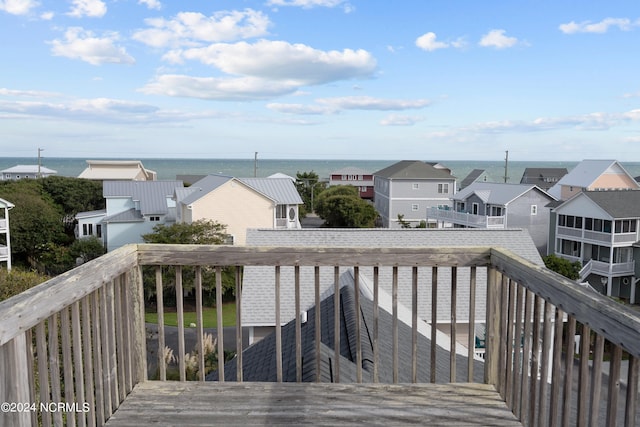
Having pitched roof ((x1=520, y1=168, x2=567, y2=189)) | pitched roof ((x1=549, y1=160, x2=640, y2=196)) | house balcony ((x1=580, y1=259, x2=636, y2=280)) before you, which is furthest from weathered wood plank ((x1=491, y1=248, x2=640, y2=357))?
pitched roof ((x1=520, y1=168, x2=567, y2=189))

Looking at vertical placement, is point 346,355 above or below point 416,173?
below

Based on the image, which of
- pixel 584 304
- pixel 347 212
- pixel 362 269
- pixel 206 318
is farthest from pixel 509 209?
pixel 584 304

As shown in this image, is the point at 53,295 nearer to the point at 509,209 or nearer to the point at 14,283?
the point at 14,283

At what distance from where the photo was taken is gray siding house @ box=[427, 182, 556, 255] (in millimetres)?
34219

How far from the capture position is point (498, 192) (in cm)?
3553

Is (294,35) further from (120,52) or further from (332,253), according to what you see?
(332,253)

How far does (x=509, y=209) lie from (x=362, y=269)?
24.9 m

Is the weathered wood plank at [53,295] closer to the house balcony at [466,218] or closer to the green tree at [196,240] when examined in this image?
the green tree at [196,240]

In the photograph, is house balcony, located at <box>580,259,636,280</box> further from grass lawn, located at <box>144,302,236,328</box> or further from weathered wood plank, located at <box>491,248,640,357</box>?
weathered wood plank, located at <box>491,248,640,357</box>

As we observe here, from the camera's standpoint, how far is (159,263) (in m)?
3.29

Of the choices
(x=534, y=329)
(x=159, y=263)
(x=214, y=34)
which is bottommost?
(x=534, y=329)

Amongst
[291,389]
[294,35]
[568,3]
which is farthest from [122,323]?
[294,35]

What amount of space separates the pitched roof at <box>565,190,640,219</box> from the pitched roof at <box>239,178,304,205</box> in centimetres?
1619

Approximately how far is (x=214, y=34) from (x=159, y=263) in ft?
66.7
